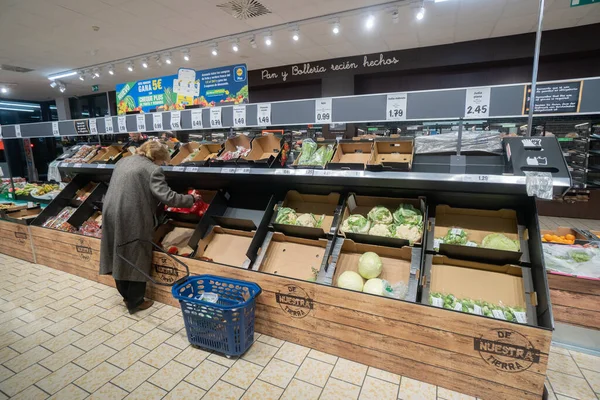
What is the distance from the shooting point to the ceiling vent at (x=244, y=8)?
4.28 meters

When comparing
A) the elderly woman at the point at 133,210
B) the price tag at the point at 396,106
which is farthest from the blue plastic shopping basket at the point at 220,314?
the price tag at the point at 396,106

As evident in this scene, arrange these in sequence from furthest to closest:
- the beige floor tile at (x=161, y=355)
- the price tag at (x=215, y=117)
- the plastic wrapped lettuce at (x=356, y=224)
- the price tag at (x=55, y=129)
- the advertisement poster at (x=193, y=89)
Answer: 1. the price tag at (x=55, y=129)
2. the advertisement poster at (x=193, y=89)
3. the price tag at (x=215, y=117)
4. the plastic wrapped lettuce at (x=356, y=224)
5. the beige floor tile at (x=161, y=355)

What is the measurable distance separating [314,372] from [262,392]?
1.17 feet

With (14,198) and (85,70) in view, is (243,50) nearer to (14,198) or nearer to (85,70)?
(85,70)

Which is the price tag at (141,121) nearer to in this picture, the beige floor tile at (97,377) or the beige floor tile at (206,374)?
the beige floor tile at (97,377)

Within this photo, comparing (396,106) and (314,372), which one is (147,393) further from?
(396,106)

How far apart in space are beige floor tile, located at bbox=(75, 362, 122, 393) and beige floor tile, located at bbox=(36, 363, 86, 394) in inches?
2.4

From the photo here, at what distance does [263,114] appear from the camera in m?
2.55

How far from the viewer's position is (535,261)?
1.88 m

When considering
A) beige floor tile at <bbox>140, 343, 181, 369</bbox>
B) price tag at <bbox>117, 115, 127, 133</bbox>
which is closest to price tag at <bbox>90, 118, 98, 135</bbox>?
price tag at <bbox>117, 115, 127, 133</bbox>

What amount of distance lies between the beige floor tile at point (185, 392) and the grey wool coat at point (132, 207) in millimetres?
1120

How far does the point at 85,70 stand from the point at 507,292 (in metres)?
9.63

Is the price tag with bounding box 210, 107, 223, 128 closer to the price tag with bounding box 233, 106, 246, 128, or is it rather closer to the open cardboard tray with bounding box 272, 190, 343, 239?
the price tag with bounding box 233, 106, 246, 128

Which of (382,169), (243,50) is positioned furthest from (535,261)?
(243,50)
